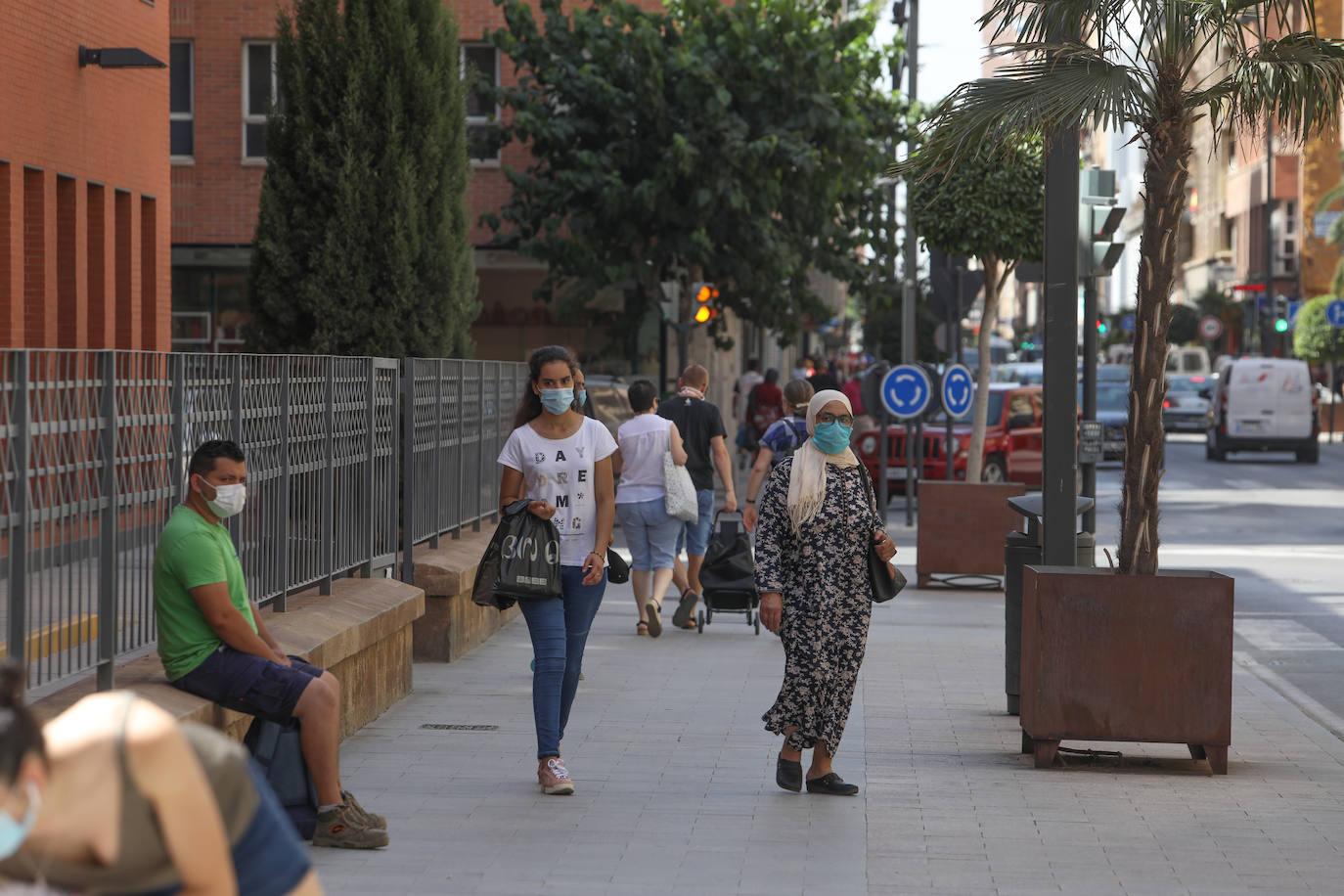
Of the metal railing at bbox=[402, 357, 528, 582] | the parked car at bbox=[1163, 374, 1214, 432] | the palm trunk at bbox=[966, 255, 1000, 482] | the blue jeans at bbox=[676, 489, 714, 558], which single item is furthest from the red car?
the parked car at bbox=[1163, 374, 1214, 432]

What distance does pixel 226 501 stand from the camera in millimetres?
6301

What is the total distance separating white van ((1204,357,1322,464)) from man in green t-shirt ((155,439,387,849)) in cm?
3366

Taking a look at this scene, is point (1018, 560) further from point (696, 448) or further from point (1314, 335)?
point (1314, 335)

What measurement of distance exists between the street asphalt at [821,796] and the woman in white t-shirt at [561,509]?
0.43m

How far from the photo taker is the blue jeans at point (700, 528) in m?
13.5

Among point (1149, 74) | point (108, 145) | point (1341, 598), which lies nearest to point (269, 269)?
point (108, 145)

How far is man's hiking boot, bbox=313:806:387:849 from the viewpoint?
6.47 metres

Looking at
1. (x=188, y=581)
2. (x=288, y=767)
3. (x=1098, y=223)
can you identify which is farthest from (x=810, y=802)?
(x=1098, y=223)

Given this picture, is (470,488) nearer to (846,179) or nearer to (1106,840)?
(1106,840)

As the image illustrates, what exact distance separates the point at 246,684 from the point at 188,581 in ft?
1.32

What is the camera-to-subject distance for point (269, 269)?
1455 cm

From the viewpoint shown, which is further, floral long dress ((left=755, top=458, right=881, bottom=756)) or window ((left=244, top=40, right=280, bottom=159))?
window ((left=244, top=40, right=280, bottom=159))

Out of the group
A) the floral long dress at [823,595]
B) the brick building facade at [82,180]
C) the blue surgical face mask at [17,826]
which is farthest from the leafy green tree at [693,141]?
the blue surgical face mask at [17,826]

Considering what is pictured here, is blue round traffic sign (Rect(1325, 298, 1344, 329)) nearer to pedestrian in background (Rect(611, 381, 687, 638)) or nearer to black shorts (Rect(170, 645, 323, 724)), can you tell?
pedestrian in background (Rect(611, 381, 687, 638))
